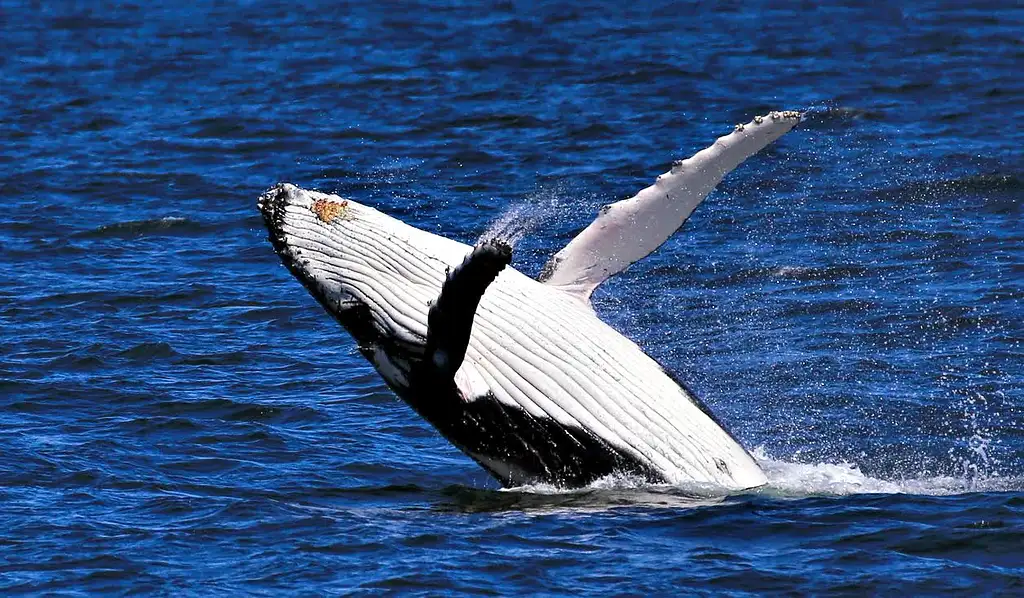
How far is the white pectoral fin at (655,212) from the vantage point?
14.1m

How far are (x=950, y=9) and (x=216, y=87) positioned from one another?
54.8 feet

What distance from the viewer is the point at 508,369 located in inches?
507

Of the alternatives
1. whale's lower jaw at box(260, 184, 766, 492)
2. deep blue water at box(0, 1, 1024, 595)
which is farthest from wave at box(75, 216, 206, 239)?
whale's lower jaw at box(260, 184, 766, 492)

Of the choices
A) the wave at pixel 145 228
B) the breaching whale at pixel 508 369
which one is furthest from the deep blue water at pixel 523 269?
the breaching whale at pixel 508 369

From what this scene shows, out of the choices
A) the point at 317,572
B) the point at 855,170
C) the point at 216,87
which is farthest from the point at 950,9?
the point at 317,572

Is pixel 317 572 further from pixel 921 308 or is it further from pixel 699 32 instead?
pixel 699 32

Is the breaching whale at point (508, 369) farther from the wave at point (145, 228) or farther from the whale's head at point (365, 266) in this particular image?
the wave at point (145, 228)

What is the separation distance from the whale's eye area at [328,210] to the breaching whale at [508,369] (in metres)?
0.01

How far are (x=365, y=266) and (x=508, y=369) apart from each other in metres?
1.36

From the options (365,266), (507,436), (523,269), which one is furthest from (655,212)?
(523,269)

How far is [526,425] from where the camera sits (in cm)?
1287

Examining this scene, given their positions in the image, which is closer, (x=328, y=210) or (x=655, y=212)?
(x=328, y=210)

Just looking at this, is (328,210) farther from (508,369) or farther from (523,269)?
(523,269)

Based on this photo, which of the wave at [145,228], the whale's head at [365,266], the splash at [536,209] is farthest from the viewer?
the wave at [145,228]
